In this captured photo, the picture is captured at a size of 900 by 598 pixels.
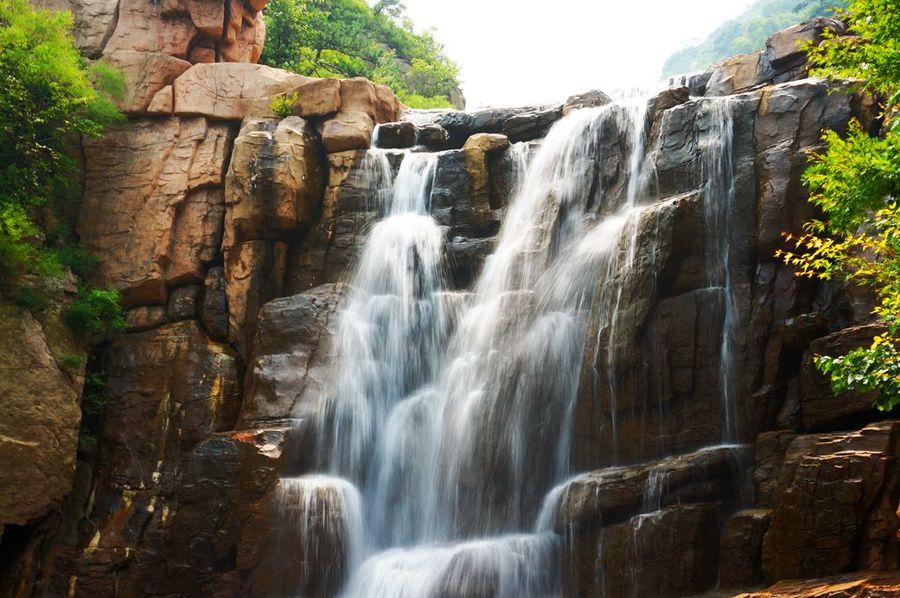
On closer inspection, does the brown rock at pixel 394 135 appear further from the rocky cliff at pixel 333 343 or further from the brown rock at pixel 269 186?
the brown rock at pixel 269 186

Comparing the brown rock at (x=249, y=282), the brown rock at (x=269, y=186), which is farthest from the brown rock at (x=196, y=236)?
the brown rock at (x=249, y=282)

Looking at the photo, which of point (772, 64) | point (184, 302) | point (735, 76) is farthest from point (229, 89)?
point (772, 64)

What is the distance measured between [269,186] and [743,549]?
45.4ft

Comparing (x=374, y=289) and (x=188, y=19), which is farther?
(x=188, y=19)

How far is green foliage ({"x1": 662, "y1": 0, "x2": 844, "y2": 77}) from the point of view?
68.8 m

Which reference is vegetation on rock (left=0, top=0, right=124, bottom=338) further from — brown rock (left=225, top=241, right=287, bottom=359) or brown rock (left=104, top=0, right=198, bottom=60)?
brown rock (left=225, top=241, right=287, bottom=359)

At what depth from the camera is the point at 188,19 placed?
78.2ft

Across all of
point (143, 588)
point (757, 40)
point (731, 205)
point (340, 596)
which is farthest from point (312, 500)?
point (757, 40)

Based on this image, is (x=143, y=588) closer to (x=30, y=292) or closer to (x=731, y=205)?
(x=30, y=292)

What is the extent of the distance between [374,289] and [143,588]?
Result: 808 cm

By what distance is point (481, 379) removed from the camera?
16141mm

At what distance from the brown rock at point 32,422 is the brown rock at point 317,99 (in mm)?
8688

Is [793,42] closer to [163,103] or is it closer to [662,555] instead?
Result: [662,555]

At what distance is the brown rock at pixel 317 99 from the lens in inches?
869
